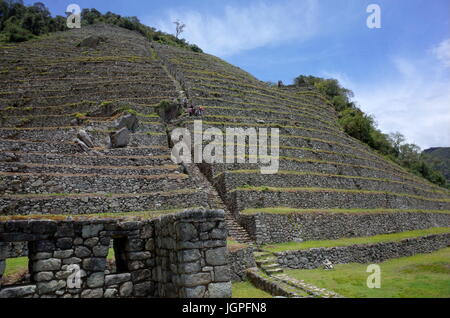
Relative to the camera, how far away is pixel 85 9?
103500 mm

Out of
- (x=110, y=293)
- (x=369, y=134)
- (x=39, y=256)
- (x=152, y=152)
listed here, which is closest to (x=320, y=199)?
(x=152, y=152)

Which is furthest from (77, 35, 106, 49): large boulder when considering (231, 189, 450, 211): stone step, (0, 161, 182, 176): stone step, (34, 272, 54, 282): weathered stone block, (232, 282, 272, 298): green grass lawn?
(34, 272, 54, 282): weathered stone block

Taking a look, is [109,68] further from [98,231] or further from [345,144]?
[98,231]

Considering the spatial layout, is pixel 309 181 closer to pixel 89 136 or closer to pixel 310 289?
pixel 310 289

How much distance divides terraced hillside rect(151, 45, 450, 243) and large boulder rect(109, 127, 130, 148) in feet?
18.9

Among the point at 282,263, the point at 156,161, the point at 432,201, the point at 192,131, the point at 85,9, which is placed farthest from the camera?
the point at 85,9

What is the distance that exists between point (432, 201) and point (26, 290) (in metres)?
39.7

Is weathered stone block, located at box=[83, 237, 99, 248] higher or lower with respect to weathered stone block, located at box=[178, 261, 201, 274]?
higher

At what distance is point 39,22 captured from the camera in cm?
7644

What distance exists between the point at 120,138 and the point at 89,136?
199cm

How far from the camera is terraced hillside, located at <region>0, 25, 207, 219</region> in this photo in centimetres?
1598

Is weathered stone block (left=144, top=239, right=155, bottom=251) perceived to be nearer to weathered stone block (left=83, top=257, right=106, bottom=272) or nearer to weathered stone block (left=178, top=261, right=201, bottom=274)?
weathered stone block (left=83, top=257, right=106, bottom=272)

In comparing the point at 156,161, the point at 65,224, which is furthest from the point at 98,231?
the point at 156,161

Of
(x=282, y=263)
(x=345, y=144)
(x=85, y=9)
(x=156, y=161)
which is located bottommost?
(x=282, y=263)
